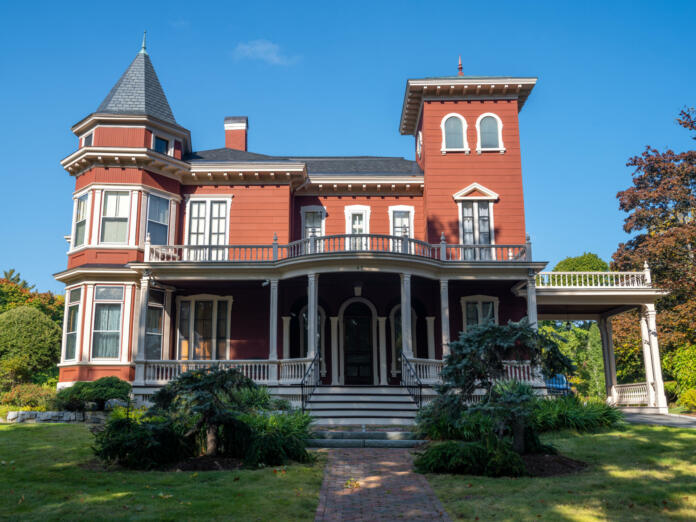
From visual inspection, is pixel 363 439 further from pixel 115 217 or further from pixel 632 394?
pixel 632 394

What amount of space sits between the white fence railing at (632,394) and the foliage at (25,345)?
23836 millimetres

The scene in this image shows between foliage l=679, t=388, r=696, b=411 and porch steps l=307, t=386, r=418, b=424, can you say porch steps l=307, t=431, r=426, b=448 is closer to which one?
porch steps l=307, t=386, r=418, b=424

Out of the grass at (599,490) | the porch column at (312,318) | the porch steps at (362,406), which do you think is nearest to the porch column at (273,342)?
the porch column at (312,318)

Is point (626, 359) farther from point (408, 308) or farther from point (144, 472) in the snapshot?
point (144, 472)

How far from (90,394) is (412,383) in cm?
869

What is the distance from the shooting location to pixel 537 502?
7.30 metres

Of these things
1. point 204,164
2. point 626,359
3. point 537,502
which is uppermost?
point 204,164

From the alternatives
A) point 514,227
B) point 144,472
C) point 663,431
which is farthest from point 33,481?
point 514,227

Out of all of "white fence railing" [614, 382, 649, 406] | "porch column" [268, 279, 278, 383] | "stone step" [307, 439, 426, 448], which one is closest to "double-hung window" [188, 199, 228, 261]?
"porch column" [268, 279, 278, 383]

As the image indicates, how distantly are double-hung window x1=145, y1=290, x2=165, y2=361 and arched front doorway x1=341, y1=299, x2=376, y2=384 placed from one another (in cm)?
614

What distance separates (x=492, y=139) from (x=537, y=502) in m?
16.4

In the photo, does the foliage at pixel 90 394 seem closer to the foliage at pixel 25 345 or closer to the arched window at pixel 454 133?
the foliage at pixel 25 345

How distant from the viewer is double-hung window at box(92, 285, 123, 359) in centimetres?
1853

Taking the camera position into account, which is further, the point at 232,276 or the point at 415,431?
the point at 232,276
